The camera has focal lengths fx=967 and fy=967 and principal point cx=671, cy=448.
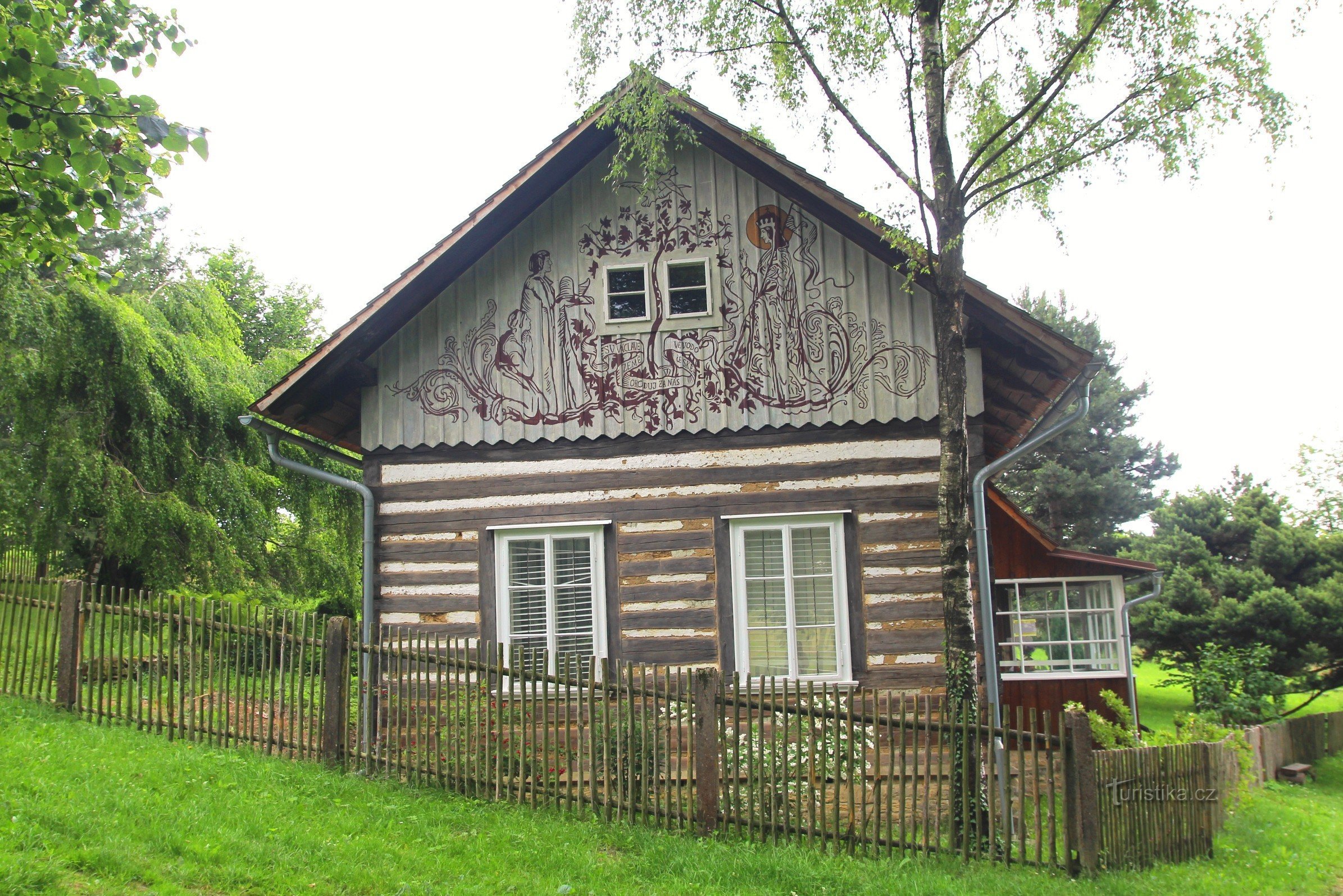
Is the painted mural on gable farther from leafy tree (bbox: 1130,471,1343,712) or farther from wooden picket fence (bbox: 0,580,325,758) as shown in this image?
leafy tree (bbox: 1130,471,1343,712)

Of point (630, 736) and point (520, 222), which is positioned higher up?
point (520, 222)

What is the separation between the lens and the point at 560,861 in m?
7.55

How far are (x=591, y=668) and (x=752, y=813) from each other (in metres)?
1.92

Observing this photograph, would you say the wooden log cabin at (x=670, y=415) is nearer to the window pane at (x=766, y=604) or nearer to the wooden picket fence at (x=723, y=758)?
the window pane at (x=766, y=604)

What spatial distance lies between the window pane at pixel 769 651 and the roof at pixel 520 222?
4.03 m

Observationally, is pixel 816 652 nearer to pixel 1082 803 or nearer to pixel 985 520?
pixel 985 520

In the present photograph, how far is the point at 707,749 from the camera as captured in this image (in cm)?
858

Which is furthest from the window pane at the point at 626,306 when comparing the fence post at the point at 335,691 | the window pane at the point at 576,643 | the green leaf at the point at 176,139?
the green leaf at the point at 176,139

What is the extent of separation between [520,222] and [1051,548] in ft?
36.5

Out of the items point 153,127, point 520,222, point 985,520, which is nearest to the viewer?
point 153,127

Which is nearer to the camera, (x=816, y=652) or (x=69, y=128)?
(x=69, y=128)

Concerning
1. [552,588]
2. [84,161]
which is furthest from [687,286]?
[84,161]

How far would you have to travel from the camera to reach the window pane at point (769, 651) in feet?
35.8

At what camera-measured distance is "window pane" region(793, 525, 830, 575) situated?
1105 cm
